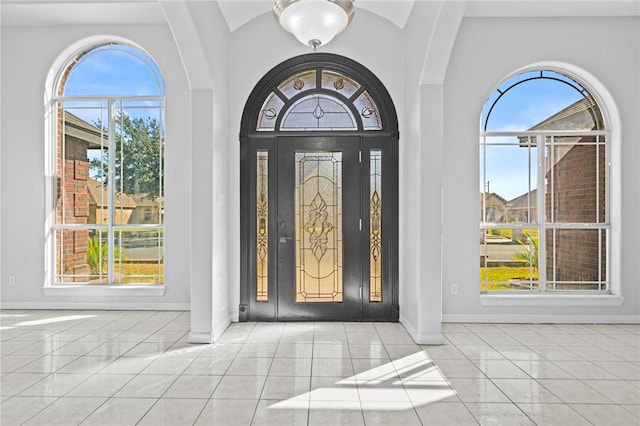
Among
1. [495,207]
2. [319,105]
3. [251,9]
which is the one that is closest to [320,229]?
[319,105]

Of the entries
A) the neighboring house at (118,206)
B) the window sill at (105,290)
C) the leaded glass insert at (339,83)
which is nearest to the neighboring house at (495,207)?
the leaded glass insert at (339,83)

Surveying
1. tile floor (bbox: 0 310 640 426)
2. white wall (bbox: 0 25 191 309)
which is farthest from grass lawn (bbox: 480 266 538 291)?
white wall (bbox: 0 25 191 309)

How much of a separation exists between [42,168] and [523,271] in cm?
591

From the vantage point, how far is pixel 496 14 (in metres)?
4.64

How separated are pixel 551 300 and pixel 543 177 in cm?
140

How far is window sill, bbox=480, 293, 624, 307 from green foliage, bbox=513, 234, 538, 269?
0.42 metres

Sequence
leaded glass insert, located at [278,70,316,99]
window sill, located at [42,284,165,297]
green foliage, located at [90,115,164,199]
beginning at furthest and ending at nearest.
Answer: green foliage, located at [90,115,164,199], window sill, located at [42,284,165,297], leaded glass insert, located at [278,70,316,99]

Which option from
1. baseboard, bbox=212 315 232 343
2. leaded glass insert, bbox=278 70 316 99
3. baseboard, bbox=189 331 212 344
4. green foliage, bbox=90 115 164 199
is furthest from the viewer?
green foliage, bbox=90 115 164 199

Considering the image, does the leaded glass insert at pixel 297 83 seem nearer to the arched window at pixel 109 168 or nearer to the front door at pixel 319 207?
the front door at pixel 319 207

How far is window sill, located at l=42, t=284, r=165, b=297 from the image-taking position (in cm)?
506

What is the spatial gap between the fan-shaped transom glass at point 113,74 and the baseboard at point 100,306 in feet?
8.46

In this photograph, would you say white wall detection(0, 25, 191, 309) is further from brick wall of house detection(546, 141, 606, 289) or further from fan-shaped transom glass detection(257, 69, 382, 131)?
brick wall of house detection(546, 141, 606, 289)

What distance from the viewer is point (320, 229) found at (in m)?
4.77

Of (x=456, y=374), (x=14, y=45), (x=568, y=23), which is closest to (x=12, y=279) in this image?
(x=14, y=45)
